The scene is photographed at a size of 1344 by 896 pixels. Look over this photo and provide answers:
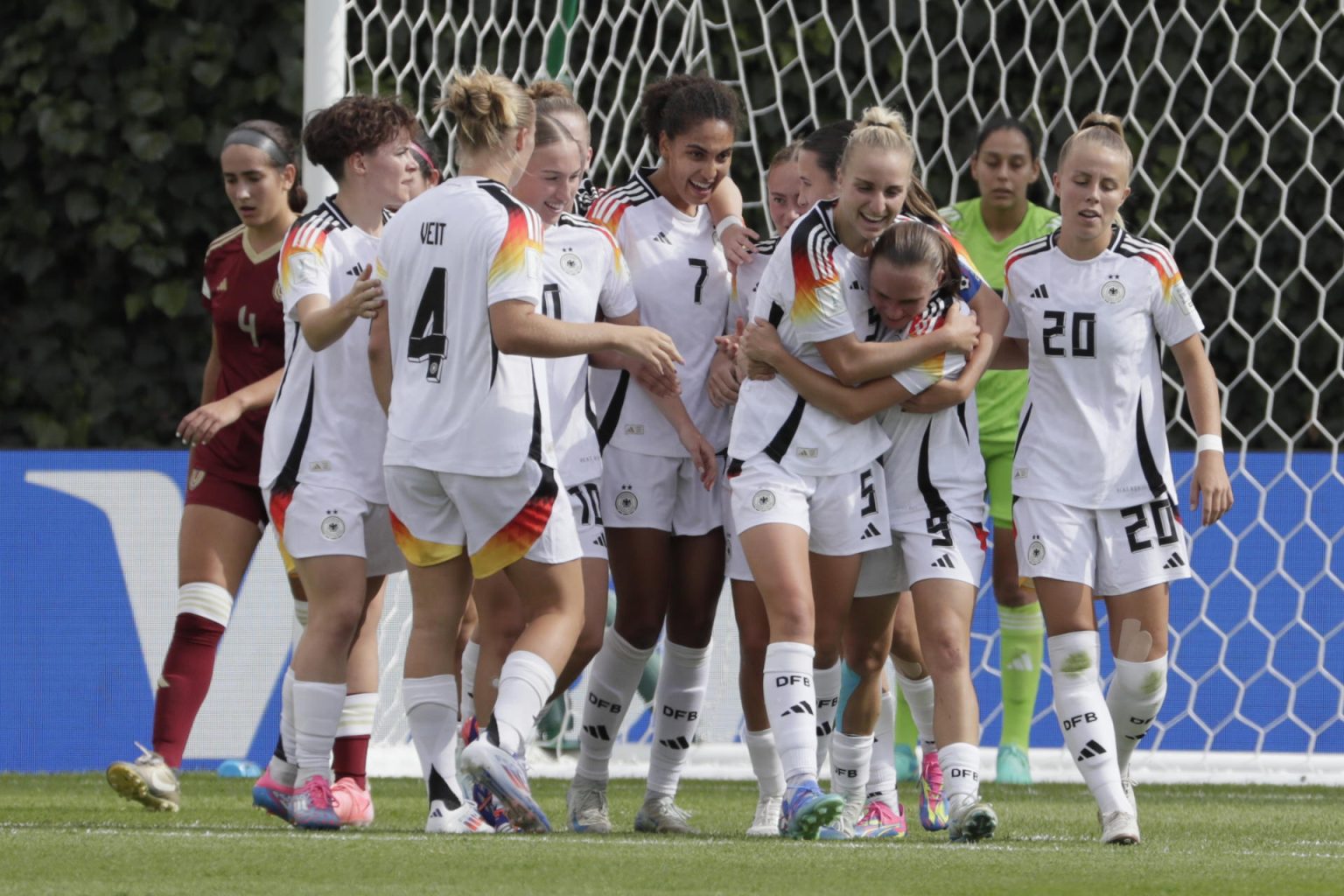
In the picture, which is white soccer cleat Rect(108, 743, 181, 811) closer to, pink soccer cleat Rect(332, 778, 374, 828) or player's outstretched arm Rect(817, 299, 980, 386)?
pink soccer cleat Rect(332, 778, 374, 828)

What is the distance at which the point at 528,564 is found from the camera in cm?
461

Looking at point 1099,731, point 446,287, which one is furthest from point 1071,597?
point 446,287

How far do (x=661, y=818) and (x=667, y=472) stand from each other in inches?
33.1

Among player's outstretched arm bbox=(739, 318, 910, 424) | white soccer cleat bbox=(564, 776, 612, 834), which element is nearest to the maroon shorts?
white soccer cleat bbox=(564, 776, 612, 834)

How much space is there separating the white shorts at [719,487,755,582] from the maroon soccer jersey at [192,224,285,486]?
132cm

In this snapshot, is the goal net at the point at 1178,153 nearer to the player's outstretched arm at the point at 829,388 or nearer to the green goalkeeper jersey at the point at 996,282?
the green goalkeeper jersey at the point at 996,282

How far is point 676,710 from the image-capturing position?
542 cm

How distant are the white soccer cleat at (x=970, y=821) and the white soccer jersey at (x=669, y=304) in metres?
1.16

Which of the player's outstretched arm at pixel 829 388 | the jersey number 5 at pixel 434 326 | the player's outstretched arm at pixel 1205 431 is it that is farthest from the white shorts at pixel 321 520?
the player's outstretched arm at pixel 1205 431

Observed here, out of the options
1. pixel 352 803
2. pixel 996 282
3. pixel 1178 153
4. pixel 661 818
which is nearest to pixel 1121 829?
pixel 661 818

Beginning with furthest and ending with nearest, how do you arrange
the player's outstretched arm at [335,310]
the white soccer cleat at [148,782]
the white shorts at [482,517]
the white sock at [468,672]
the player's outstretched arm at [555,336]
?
the white sock at [468,672]
the white soccer cleat at [148,782]
the player's outstretched arm at [335,310]
the white shorts at [482,517]
the player's outstretched arm at [555,336]

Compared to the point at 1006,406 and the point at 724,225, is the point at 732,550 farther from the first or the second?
the point at 1006,406

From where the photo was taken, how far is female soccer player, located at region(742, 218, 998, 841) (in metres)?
4.73

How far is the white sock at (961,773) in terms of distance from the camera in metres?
4.65
